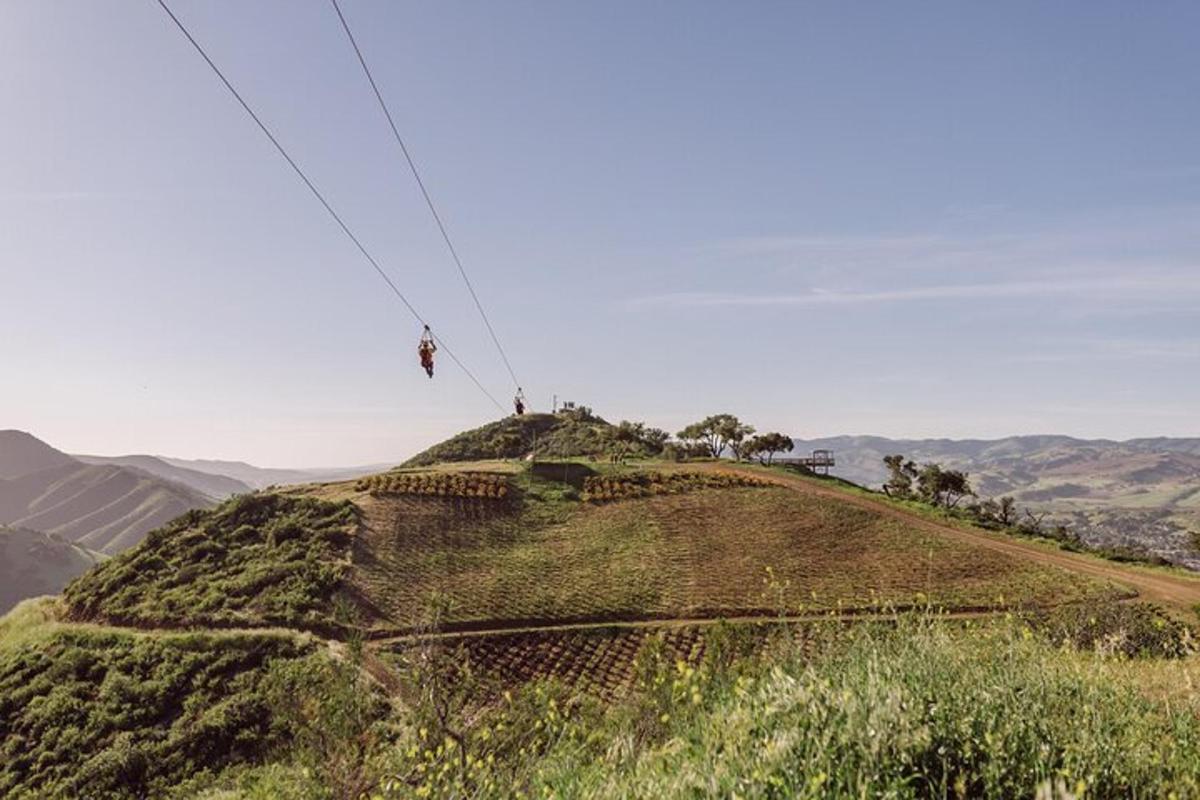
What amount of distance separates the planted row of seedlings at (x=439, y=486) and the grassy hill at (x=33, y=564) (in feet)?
506

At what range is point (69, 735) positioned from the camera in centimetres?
2152

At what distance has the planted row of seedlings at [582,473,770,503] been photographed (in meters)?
45.3

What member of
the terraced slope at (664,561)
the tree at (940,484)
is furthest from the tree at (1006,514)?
the terraced slope at (664,561)

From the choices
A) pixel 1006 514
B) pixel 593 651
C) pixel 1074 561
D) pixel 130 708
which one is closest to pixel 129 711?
pixel 130 708

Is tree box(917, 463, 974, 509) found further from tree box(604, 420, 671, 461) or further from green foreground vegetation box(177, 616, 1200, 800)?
green foreground vegetation box(177, 616, 1200, 800)

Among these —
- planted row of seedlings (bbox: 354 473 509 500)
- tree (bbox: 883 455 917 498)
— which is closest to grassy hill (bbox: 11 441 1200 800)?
planted row of seedlings (bbox: 354 473 509 500)

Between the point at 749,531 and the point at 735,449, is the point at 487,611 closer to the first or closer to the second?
the point at 749,531

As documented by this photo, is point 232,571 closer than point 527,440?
Yes

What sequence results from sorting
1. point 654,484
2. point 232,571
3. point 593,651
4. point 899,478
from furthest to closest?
point 899,478
point 654,484
point 232,571
point 593,651

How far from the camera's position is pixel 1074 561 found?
108ft

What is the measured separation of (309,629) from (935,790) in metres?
27.4

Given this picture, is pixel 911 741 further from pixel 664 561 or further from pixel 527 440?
pixel 527 440

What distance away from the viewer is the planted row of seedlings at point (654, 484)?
149 ft

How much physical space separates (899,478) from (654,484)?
76.4ft
